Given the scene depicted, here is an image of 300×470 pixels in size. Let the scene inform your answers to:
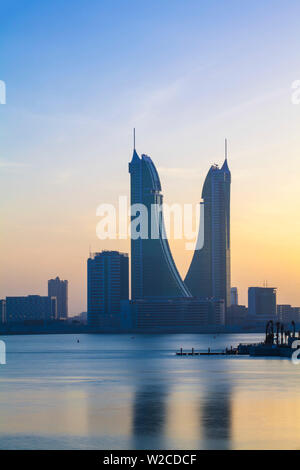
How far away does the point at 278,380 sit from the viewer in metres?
98.8

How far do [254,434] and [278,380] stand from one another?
43528 millimetres

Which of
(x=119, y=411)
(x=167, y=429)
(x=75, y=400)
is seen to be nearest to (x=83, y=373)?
(x=75, y=400)

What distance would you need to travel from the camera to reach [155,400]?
256 feet

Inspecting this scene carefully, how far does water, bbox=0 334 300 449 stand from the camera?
5406 cm

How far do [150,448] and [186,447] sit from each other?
7.28ft

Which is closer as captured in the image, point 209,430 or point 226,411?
point 209,430

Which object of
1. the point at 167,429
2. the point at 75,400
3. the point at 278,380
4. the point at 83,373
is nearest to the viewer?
the point at 167,429

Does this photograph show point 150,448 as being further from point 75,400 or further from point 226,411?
point 75,400

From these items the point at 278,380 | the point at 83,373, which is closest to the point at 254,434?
the point at 278,380

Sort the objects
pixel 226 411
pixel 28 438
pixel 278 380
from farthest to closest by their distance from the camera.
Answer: pixel 278 380 → pixel 226 411 → pixel 28 438

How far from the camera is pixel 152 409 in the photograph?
70688mm

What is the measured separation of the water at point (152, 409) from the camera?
54062mm

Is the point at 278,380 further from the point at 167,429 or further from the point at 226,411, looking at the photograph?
the point at 167,429
